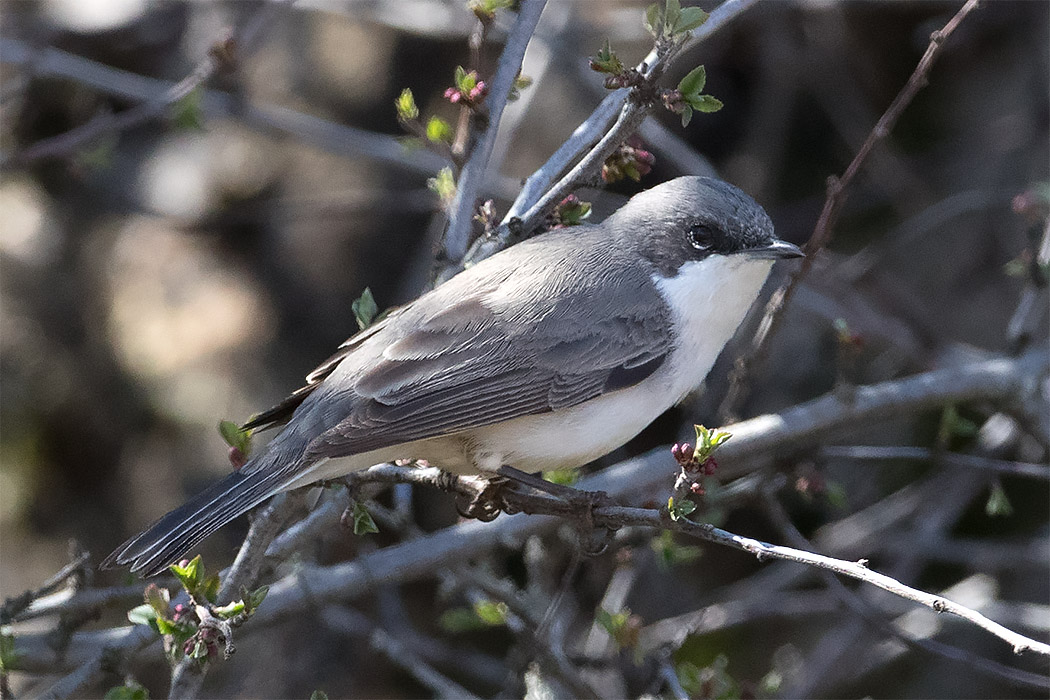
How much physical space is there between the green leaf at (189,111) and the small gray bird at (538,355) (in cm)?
135

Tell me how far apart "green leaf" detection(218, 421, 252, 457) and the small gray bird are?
0.20 feet

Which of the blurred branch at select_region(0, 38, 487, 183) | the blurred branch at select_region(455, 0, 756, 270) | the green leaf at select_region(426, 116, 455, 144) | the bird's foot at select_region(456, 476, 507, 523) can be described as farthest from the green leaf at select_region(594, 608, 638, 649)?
the blurred branch at select_region(0, 38, 487, 183)

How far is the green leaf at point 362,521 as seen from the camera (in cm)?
291

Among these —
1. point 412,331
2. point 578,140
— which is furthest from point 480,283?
point 578,140

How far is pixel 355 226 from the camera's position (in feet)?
20.3

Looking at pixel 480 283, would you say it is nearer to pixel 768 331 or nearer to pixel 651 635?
pixel 768 331

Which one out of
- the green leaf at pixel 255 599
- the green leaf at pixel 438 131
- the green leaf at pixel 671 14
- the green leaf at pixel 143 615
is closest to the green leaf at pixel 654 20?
the green leaf at pixel 671 14

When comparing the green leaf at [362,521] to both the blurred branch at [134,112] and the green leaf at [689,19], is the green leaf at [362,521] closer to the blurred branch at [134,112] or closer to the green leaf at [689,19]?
the green leaf at [689,19]

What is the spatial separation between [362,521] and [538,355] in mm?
827

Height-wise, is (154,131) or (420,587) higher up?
(154,131)

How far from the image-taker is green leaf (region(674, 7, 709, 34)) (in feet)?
8.89

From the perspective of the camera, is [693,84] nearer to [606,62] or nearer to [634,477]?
[606,62]

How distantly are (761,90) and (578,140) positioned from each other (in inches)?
127

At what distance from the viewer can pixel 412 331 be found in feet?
11.3
